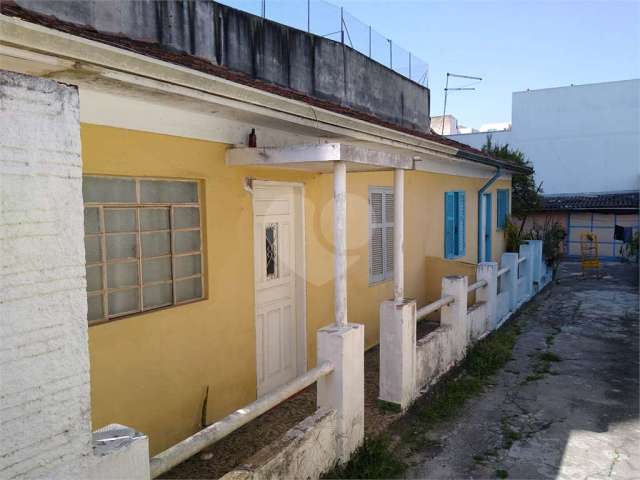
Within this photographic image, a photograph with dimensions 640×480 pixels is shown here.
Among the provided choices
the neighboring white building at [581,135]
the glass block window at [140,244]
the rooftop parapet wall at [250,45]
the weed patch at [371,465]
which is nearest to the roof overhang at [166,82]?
the glass block window at [140,244]

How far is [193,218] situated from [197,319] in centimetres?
82

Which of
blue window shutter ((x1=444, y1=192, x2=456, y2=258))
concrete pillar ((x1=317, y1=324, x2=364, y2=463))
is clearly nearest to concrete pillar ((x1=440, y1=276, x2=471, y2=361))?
concrete pillar ((x1=317, y1=324, x2=364, y2=463))

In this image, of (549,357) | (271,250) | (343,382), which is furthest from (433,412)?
(549,357)

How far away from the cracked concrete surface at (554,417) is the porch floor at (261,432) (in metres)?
0.60

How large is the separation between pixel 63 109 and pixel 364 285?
5.36 meters

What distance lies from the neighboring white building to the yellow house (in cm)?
2313

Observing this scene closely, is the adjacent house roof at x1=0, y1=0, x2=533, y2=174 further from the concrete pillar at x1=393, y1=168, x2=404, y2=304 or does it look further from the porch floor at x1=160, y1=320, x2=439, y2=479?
the porch floor at x1=160, y1=320, x2=439, y2=479

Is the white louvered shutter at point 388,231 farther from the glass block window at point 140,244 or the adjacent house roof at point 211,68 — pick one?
the glass block window at point 140,244

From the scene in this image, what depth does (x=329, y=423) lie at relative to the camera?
371cm

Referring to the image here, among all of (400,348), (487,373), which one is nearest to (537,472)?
(400,348)

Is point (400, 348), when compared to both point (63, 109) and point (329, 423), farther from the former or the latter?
point (63, 109)

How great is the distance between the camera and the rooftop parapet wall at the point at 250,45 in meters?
4.80

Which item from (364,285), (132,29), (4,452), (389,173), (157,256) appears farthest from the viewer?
(389,173)

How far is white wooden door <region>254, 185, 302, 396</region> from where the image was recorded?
16.5ft
